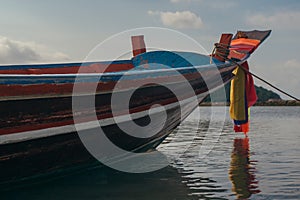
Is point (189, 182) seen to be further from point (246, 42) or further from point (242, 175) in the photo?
point (246, 42)

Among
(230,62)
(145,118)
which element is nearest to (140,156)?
(145,118)

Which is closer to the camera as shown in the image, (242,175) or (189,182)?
(189,182)

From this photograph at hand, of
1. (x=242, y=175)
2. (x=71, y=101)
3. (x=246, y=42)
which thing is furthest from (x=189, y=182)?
(x=246, y=42)

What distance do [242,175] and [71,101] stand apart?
11.6ft

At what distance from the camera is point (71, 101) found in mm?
6641

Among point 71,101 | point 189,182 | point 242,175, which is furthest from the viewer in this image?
point 242,175

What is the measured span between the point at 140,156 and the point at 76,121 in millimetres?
A: 3501

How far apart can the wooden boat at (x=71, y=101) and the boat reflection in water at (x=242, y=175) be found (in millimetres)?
1686

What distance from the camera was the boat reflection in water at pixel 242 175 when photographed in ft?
21.7

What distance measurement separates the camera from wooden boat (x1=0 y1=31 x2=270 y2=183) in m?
6.00

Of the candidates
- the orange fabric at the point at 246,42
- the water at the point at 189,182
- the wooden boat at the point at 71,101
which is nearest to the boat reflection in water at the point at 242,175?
the water at the point at 189,182

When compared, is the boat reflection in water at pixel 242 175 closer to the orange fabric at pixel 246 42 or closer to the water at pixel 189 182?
the water at pixel 189 182

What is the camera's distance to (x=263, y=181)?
7426 mm

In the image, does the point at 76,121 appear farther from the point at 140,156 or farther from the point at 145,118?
the point at 140,156
